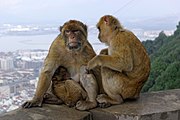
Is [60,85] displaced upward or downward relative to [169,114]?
upward

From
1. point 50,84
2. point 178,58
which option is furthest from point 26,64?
point 178,58

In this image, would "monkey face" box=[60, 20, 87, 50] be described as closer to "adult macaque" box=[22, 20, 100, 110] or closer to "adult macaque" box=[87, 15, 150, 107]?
"adult macaque" box=[22, 20, 100, 110]

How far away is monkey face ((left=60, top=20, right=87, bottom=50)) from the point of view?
366 cm

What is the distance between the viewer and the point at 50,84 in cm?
390

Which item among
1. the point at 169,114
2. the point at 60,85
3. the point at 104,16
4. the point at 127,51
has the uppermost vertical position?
the point at 104,16

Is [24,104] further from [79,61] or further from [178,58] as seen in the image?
[178,58]

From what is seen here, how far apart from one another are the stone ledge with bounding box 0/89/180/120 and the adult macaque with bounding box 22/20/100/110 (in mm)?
107

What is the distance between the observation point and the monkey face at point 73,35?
3.66 meters

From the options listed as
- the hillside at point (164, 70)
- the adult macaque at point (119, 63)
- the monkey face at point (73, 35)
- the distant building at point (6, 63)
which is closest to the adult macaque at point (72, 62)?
the monkey face at point (73, 35)

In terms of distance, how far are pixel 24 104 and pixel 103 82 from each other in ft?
2.46

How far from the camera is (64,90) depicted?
3.85 metres

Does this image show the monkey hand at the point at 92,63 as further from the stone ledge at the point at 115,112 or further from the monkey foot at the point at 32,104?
the monkey foot at the point at 32,104

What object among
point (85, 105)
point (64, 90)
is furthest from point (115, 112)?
point (64, 90)

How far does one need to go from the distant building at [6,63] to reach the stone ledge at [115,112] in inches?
254
